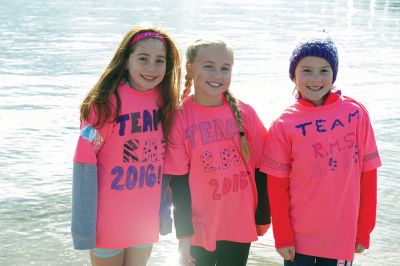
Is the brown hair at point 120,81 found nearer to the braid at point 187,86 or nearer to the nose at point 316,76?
the braid at point 187,86

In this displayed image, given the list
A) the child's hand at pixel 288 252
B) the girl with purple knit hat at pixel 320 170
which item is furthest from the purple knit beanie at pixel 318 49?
the child's hand at pixel 288 252

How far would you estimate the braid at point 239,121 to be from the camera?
3.44 metres

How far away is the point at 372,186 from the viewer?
340 centimetres

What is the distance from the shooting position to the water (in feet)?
17.1

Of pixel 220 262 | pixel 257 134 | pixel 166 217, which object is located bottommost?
pixel 220 262

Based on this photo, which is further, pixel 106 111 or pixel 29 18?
pixel 29 18

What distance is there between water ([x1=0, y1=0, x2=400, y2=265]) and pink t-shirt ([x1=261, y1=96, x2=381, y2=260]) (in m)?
1.56

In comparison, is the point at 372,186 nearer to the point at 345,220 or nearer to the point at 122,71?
the point at 345,220

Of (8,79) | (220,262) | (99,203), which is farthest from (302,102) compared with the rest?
(8,79)

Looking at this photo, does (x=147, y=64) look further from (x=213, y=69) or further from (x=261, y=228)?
(x=261, y=228)

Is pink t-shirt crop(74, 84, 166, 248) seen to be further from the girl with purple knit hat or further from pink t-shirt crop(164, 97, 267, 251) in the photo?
the girl with purple knit hat

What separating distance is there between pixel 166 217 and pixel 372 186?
1.22m

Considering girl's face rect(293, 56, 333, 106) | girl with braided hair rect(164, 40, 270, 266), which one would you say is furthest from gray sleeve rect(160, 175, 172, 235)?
girl's face rect(293, 56, 333, 106)

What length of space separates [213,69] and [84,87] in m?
7.74
